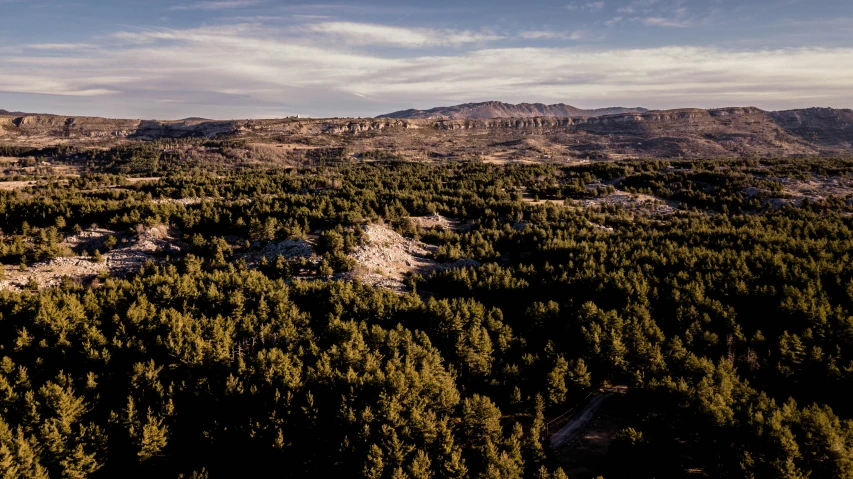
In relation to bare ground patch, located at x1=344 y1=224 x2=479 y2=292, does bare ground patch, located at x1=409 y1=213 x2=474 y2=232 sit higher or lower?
higher

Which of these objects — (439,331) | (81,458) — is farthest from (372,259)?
(81,458)

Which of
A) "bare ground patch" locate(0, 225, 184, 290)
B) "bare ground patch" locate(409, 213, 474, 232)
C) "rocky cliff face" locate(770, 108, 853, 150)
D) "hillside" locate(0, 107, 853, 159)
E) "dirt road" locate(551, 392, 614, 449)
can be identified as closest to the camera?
"dirt road" locate(551, 392, 614, 449)

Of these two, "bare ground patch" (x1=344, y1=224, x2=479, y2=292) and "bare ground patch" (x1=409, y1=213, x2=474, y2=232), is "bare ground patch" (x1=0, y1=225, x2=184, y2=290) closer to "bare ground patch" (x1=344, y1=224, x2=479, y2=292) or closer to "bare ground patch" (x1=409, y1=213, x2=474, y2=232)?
"bare ground patch" (x1=344, y1=224, x2=479, y2=292)

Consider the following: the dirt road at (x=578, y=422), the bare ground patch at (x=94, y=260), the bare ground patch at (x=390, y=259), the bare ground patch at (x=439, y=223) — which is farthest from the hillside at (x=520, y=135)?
the dirt road at (x=578, y=422)

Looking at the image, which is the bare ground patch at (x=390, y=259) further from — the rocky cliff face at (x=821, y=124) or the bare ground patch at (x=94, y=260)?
the rocky cliff face at (x=821, y=124)

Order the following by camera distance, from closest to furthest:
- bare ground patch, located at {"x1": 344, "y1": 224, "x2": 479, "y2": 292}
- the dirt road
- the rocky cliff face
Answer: the dirt road
bare ground patch, located at {"x1": 344, "y1": 224, "x2": 479, "y2": 292}
the rocky cliff face

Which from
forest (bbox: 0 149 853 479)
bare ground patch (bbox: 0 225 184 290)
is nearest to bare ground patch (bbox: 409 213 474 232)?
forest (bbox: 0 149 853 479)

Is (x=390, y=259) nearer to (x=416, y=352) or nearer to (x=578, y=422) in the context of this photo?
(x=416, y=352)

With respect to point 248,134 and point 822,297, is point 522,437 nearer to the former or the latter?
point 822,297
